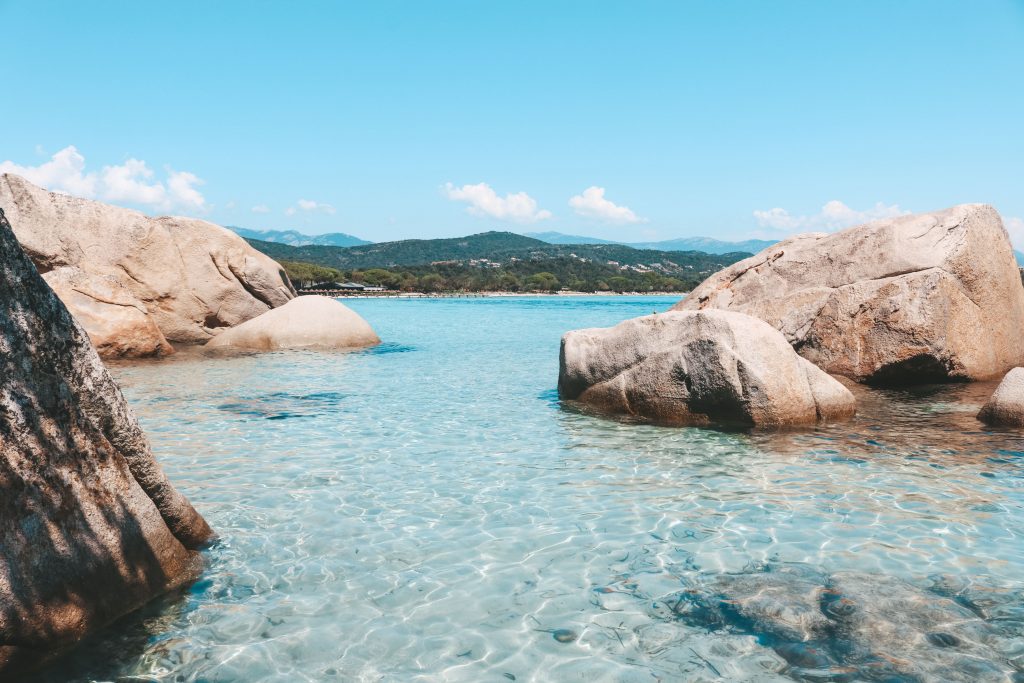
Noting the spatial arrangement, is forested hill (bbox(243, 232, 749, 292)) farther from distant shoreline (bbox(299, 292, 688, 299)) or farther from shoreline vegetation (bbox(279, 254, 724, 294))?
distant shoreline (bbox(299, 292, 688, 299))

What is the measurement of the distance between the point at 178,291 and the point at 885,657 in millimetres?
18920

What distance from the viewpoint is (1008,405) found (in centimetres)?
955

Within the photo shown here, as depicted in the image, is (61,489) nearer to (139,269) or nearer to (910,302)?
(910,302)

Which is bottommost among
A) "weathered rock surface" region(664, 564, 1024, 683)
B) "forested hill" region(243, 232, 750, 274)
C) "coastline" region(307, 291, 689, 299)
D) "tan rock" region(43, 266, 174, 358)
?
"coastline" region(307, 291, 689, 299)

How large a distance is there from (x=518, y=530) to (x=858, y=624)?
253cm

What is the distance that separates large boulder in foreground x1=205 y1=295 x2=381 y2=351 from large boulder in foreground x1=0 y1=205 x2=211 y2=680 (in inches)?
574

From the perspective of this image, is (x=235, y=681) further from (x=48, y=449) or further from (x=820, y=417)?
(x=820, y=417)

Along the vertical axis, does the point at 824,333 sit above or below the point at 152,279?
below

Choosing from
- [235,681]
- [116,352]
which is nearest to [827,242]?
[235,681]

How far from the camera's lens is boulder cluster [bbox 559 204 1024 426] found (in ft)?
31.3

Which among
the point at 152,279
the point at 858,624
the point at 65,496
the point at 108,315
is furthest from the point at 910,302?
the point at 152,279

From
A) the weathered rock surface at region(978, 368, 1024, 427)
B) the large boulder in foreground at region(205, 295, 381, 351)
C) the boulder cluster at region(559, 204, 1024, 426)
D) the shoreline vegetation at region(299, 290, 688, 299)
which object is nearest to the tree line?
the shoreline vegetation at region(299, 290, 688, 299)

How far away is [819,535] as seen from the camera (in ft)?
18.4

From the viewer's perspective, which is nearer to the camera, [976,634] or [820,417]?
[976,634]
